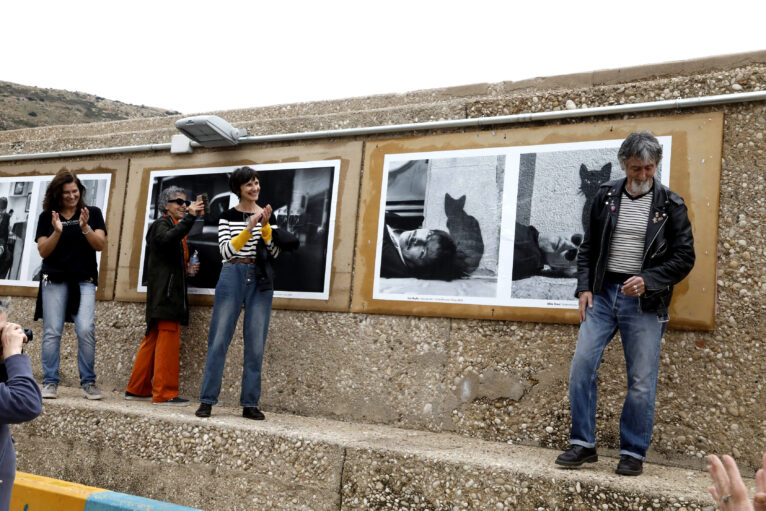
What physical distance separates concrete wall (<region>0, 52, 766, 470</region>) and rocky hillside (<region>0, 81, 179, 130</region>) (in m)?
18.2

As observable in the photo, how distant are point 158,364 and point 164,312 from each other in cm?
43

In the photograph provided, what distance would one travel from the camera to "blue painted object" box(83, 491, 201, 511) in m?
3.23

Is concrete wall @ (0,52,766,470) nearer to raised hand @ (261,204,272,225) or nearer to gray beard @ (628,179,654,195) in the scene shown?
gray beard @ (628,179,654,195)

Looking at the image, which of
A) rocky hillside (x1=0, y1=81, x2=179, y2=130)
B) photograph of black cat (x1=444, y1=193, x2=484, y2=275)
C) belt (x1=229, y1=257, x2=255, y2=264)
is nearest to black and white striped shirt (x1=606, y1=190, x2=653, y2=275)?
photograph of black cat (x1=444, y1=193, x2=484, y2=275)

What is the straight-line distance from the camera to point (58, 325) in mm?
5543

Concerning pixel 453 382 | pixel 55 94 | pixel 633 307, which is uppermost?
pixel 55 94

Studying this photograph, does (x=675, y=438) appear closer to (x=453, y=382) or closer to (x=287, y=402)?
(x=453, y=382)

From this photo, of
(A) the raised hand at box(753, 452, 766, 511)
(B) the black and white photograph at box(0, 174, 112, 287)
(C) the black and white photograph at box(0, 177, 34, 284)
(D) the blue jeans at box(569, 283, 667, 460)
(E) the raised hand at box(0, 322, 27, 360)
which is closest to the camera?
(A) the raised hand at box(753, 452, 766, 511)

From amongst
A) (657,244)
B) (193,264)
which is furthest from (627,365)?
(193,264)

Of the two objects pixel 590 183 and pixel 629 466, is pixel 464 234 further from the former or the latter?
pixel 629 466

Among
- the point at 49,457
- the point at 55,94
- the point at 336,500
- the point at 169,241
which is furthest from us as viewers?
the point at 55,94

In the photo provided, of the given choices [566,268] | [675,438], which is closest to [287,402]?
[566,268]

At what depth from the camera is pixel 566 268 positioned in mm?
4469

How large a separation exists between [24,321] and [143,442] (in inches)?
118
